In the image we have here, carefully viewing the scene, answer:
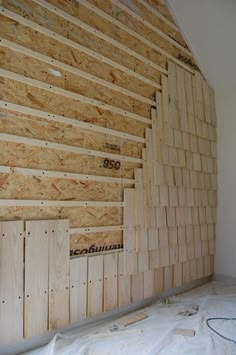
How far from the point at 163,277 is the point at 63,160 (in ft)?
6.39

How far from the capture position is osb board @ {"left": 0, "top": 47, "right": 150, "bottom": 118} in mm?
2572

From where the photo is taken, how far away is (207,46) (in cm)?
440

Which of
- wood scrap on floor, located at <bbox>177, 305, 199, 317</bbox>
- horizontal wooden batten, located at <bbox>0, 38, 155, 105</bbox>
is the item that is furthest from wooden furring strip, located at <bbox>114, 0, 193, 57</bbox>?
wood scrap on floor, located at <bbox>177, 305, 199, 317</bbox>

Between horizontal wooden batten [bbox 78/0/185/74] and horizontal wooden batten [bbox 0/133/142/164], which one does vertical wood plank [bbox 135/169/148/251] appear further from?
horizontal wooden batten [bbox 78/0/185/74]

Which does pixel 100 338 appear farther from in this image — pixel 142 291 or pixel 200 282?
pixel 200 282

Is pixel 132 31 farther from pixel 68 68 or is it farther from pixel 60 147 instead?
pixel 60 147

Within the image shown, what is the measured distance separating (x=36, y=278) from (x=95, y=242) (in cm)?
71

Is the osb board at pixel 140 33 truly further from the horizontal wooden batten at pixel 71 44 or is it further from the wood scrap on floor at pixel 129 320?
the wood scrap on floor at pixel 129 320

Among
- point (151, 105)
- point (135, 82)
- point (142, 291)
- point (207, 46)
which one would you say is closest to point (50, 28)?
point (135, 82)

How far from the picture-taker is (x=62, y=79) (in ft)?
9.56

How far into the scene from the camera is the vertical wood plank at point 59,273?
273 cm

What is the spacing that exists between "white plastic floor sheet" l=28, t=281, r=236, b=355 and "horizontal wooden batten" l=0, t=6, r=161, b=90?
256cm

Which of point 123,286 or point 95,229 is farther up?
point 95,229

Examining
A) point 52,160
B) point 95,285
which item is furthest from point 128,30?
point 95,285
